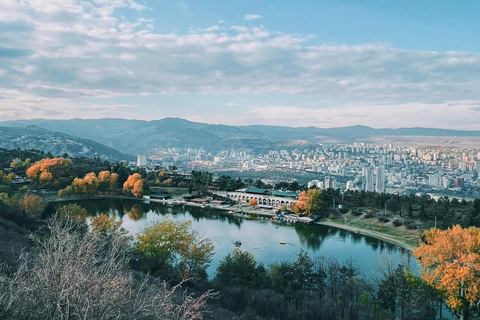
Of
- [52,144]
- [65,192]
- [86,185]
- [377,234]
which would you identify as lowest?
[377,234]

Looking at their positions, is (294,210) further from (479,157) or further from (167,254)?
(479,157)

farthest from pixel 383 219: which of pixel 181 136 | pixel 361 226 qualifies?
pixel 181 136

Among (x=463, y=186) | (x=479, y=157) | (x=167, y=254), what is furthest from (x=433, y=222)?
(x=479, y=157)

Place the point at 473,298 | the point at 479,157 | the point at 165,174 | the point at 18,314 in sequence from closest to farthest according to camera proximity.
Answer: the point at 18,314
the point at 473,298
the point at 165,174
the point at 479,157

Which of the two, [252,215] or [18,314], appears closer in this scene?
[18,314]

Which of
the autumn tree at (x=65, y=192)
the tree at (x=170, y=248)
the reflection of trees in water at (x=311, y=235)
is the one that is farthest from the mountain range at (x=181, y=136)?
the tree at (x=170, y=248)

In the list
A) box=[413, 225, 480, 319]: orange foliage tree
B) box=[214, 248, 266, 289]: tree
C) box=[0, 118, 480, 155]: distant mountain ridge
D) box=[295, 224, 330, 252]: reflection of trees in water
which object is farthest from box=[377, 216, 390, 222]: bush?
box=[0, 118, 480, 155]: distant mountain ridge

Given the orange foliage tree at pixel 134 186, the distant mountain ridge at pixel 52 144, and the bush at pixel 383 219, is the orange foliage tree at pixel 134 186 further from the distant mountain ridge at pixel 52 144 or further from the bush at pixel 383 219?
the distant mountain ridge at pixel 52 144

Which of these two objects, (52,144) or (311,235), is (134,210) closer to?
(311,235)
